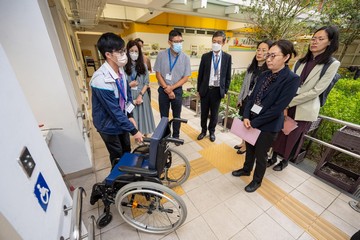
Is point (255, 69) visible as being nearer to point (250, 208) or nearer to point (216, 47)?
point (216, 47)

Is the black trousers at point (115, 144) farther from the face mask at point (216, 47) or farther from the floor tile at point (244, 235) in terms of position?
the face mask at point (216, 47)

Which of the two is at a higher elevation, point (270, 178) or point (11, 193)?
point (11, 193)

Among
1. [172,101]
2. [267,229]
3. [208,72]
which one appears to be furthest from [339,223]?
[172,101]

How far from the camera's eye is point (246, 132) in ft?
5.58

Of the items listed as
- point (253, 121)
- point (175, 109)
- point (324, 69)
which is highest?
point (324, 69)

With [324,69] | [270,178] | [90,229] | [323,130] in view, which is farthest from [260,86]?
[323,130]

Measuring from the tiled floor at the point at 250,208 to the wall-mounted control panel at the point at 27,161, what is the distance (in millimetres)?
1119

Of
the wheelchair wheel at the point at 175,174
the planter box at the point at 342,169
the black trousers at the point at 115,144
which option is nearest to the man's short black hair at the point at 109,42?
the black trousers at the point at 115,144

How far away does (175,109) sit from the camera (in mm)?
2611

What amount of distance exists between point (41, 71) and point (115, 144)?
0.97 m

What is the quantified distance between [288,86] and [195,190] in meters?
1.46

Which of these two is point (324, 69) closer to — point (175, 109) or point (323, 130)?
point (323, 130)

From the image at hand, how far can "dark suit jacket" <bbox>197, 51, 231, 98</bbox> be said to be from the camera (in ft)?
7.68

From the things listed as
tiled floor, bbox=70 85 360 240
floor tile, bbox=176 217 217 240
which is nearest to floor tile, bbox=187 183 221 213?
tiled floor, bbox=70 85 360 240
